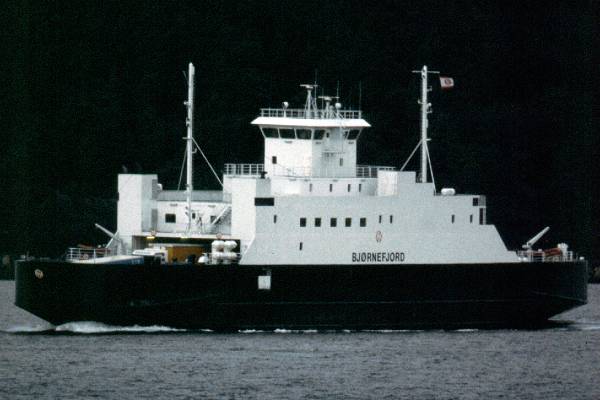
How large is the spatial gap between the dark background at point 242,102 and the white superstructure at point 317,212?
14810 millimetres

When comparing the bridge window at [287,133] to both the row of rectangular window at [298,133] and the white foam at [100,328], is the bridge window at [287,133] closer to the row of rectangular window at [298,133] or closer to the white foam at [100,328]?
the row of rectangular window at [298,133]

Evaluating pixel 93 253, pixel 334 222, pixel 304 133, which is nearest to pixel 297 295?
pixel 334 222

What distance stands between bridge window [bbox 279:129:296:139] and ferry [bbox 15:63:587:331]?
0.11 feet

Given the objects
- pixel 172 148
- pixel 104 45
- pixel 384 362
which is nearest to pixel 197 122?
pixel 172 148

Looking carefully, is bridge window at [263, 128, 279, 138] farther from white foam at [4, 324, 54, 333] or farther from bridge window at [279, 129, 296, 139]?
white foam at [4, 324, 54, 333]

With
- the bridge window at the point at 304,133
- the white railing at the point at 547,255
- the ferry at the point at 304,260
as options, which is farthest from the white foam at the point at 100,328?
the white railing at the point at 547,255

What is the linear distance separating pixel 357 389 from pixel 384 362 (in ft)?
10.4

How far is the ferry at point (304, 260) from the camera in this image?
49094mm

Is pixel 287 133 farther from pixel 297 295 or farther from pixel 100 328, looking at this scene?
pixel 100 328

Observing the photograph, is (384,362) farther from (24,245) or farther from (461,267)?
(24,245)

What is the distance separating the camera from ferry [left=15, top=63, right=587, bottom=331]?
4909 centimetres

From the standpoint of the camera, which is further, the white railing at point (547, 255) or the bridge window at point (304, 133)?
the white railing at point (547, 255)

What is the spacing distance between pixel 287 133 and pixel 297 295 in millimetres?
4266

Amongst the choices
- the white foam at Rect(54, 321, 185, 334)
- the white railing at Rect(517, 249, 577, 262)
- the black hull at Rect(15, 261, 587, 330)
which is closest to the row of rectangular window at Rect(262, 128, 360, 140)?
the black hull at Rect(15, 261, 587, 330)
